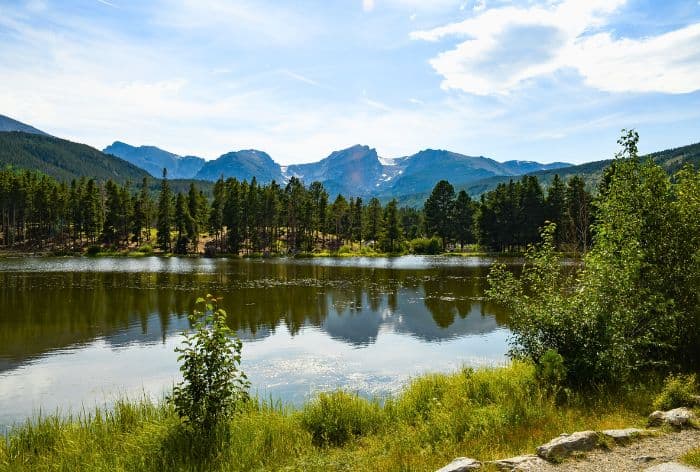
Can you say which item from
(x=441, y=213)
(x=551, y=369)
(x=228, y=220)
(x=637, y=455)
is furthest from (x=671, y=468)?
(x=441, y=213)

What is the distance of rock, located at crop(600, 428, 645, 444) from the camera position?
9625 mm

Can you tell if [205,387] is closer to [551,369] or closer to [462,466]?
[462,466]

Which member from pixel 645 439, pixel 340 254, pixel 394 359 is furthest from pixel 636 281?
pixel 340 254

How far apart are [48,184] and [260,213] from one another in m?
59.8

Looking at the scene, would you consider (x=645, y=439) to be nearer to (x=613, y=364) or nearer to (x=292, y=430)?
(x=613, y=364)

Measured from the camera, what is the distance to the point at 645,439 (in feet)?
31.9

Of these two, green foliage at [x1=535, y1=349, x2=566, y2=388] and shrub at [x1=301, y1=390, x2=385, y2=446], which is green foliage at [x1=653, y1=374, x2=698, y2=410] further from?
shrub at [x1=301, y1=390, x2=385, y2=446]

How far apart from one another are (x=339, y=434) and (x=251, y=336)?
1753 cm

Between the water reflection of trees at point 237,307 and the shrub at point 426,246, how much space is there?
6572 centimetres

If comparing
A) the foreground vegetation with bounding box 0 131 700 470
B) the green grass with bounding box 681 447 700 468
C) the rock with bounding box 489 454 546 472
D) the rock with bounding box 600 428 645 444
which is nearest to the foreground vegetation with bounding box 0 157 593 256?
the foreground vegetation with bounding box 0 131 700 470

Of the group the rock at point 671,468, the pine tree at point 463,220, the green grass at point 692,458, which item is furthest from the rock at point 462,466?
the pine tree at point 463,220

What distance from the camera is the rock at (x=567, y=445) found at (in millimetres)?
9071

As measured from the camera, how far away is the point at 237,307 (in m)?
38.8

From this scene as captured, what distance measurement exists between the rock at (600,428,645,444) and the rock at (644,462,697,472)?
1276 mm
